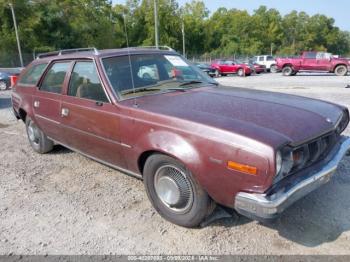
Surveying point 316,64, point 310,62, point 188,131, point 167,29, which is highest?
point 167,29

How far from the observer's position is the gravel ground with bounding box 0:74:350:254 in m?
2.97

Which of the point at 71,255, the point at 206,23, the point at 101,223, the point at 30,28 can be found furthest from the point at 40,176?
the point at 206,23

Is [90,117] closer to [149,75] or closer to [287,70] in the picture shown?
[149,75]

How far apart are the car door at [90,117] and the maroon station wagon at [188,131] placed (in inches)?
0.5

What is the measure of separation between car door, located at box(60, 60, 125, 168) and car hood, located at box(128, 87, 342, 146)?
0.45m

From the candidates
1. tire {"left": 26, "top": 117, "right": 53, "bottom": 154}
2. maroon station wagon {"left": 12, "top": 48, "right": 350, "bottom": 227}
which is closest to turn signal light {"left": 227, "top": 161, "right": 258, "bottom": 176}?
maroon station wagon {"left": 12, "top": 48, "right": 350, "bottom": 227}

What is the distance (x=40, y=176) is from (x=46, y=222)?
1307mm

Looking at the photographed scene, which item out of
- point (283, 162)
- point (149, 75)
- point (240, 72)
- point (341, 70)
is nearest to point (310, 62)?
point (341, 70)

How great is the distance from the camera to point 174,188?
3.19 metres

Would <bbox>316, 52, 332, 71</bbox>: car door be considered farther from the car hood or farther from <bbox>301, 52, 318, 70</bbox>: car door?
the car hood

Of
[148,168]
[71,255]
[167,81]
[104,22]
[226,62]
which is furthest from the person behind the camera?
[104,22]

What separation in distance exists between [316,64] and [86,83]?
876 inches

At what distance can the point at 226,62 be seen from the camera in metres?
27.0

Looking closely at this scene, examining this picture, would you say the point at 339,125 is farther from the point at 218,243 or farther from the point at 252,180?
the point at 218,243
